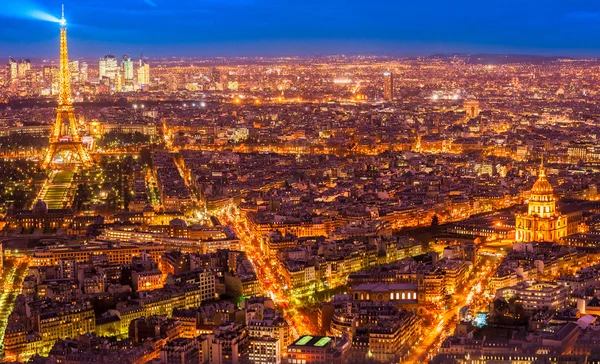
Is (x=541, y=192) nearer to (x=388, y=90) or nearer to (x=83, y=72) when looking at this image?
(x=388, y=90)

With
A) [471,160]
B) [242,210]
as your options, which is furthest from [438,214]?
[471,160]

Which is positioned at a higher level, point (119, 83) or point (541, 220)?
point (119, 83)

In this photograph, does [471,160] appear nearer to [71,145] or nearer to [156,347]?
[71,145]

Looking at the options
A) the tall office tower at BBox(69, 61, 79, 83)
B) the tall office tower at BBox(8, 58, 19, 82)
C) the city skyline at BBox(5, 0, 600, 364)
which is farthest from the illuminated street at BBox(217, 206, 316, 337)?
the tall office tower at BBox(8, 58, 19, 82)

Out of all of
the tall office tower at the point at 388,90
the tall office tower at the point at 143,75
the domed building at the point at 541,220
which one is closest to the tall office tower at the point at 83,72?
the tall office tower at the point at 143,75

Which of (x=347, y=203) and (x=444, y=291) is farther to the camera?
(x=347, y=203)

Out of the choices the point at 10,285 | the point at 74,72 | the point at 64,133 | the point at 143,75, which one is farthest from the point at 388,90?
the point at 10,285

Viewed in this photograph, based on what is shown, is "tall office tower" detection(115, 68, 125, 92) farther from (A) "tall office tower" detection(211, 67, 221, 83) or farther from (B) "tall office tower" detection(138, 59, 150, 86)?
(A) "tall office tower" detection(211, 67, 221, 83)

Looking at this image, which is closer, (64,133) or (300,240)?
(300,240)
